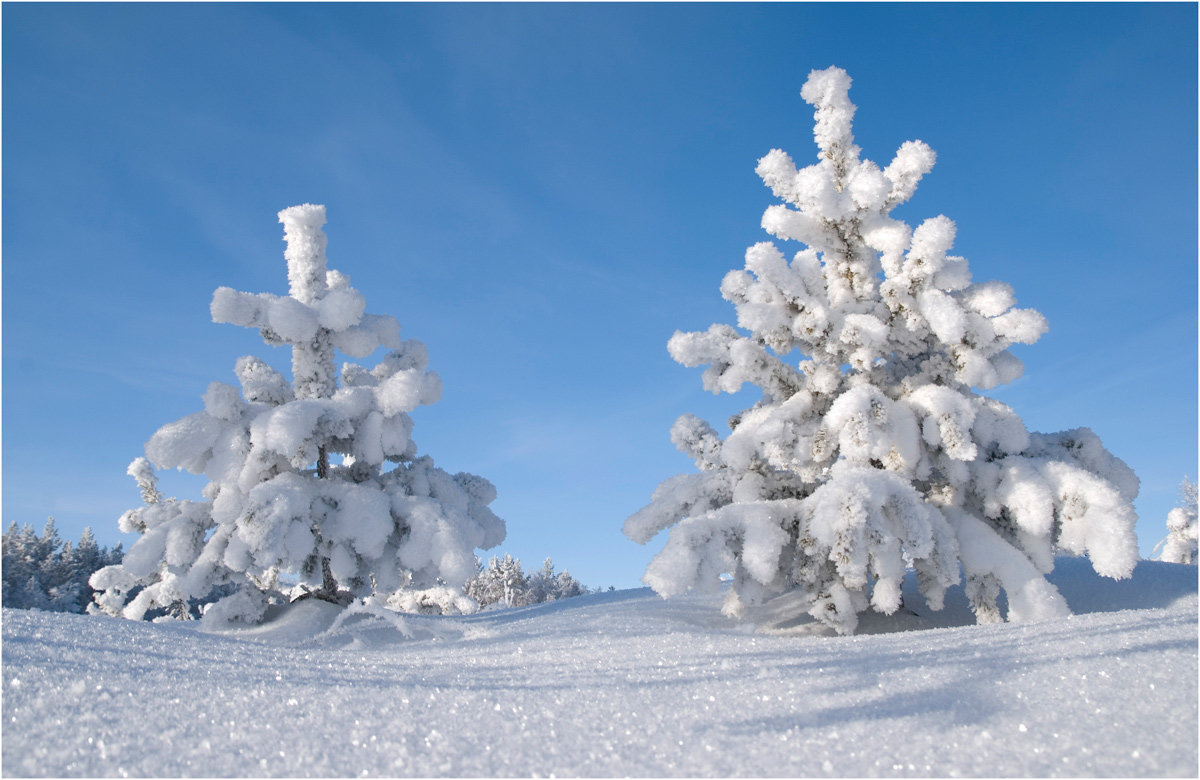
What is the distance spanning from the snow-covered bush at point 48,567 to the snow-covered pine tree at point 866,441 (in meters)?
43.4

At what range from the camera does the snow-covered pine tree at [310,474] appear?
6926mm

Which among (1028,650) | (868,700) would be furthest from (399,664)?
(1028,650)

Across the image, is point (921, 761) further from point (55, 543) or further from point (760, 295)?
point (55, 543)

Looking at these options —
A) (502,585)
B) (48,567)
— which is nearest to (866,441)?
(502,585)

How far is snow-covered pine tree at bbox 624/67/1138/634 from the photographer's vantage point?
5000 mm

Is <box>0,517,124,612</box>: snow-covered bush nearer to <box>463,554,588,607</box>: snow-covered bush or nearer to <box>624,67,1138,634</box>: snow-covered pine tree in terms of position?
<box>463,554,588,607</box>: snow-covered bush

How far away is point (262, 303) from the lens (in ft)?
26.2

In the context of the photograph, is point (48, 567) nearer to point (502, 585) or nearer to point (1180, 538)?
point (502, 585)

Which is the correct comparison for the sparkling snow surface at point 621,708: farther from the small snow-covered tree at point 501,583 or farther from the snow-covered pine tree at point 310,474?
the small snow-covered tree at point 501,583

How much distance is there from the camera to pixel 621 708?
2307 mm

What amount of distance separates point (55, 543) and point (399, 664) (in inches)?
2283

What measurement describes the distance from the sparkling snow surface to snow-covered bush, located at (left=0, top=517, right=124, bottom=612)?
144 ft

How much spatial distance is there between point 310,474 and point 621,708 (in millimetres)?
6621

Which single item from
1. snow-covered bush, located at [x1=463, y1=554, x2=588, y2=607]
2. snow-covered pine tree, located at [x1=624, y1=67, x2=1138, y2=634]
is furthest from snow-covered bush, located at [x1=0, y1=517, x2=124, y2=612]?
snow-covered pine tree, located at [x1=624, y1=67, x2=1138, y2=634]
